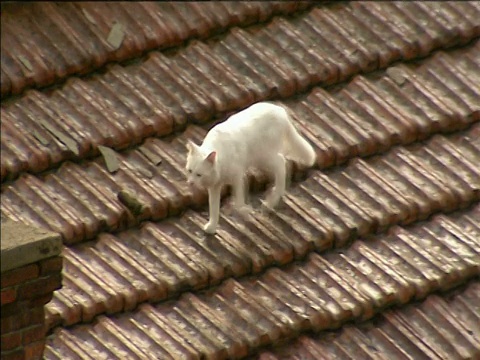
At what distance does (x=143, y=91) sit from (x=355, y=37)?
1598 millimetres

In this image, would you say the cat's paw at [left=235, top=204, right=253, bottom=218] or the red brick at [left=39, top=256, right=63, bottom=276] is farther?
the cat's paw at [left=235, top=204, right=253, bottom=218]

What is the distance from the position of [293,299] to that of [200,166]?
845 mm

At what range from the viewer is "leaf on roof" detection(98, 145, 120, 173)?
937 cm

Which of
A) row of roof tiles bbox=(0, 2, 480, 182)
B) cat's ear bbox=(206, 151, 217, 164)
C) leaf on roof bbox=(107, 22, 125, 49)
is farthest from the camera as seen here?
leaf on roof bbox=(107, 22, 125, 49)

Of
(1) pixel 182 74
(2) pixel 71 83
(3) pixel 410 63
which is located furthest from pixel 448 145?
(2) pixel 71 83

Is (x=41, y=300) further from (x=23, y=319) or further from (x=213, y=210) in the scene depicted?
(x=213, y=210)

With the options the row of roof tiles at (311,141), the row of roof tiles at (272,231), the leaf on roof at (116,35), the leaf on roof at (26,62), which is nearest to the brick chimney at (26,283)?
the row of roof tiles at (272,231)

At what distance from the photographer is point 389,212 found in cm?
963

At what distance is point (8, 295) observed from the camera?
7.45 metres

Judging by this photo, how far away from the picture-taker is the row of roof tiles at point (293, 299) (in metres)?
8.54

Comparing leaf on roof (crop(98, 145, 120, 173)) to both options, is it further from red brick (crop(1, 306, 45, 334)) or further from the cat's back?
red brick (crop(1, 306, 45, 334))

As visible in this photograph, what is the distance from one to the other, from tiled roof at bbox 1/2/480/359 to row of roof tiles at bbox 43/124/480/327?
11mm

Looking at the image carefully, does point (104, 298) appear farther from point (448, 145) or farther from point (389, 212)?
point (448, 145)

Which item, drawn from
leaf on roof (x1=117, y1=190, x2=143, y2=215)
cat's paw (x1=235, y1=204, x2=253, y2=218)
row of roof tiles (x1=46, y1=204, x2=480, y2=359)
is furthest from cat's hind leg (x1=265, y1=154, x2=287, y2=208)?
leaf on roof (x1=117, y1=190, x2=143, y2=215)
